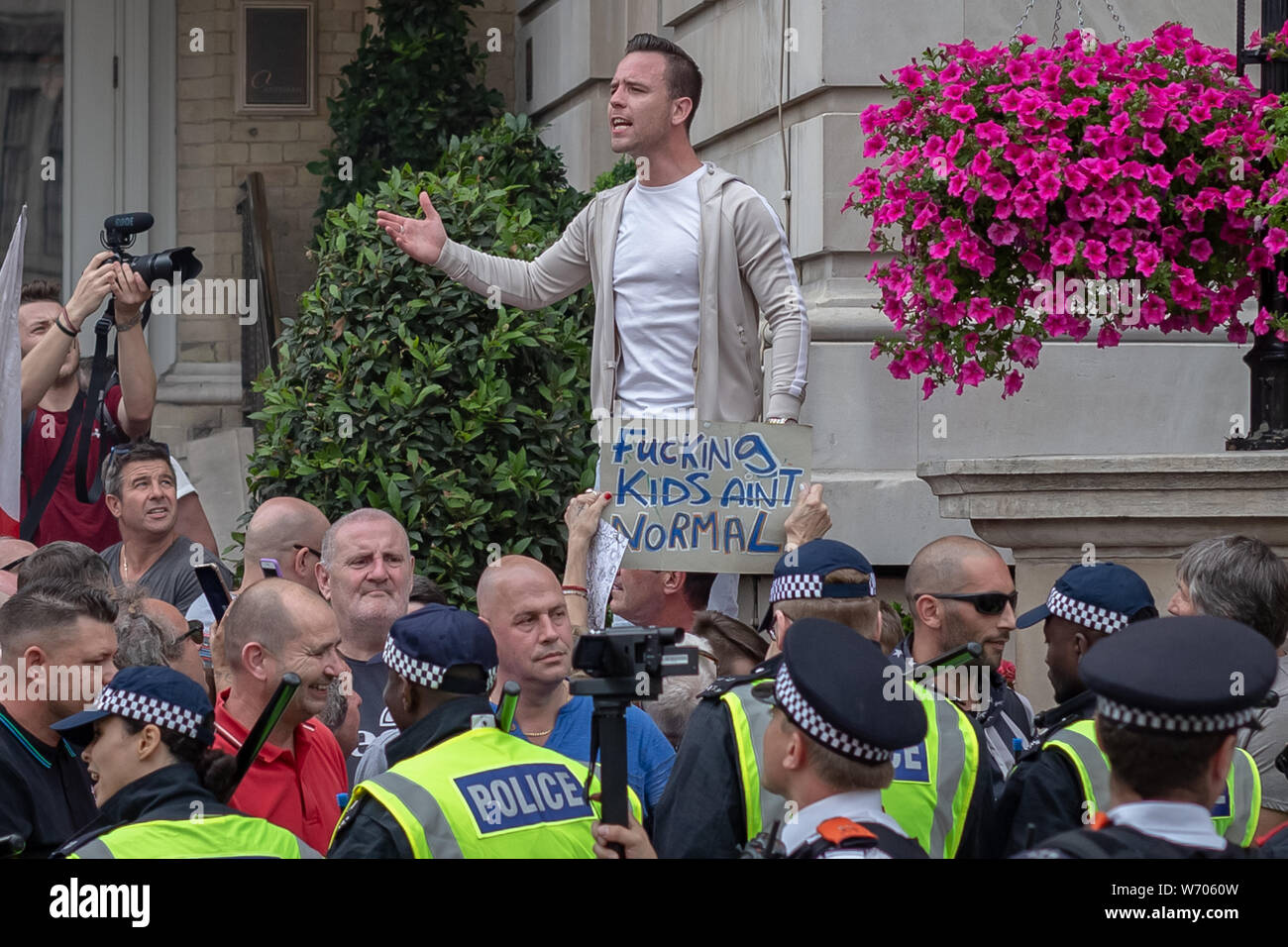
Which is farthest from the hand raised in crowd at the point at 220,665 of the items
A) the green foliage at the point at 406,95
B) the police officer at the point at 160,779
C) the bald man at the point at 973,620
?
the green foliage at the point at 406,95

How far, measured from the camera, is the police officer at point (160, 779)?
3.58 metres

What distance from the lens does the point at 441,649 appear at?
4.23 metres

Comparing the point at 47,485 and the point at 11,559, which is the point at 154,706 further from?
the point at 47,485

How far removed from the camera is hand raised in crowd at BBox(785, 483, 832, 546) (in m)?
5.94

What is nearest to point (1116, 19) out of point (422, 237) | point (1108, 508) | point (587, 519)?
point (1108, 508)

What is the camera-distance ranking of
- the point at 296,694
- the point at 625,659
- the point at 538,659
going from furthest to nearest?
the point at 538,659
the point at 296,694
the point at 625,659

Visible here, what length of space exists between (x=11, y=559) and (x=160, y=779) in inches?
124

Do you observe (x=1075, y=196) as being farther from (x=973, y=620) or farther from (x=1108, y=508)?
(x=973, y=620)

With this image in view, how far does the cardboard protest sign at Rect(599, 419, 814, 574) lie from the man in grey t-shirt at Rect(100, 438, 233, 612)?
5.96 feet

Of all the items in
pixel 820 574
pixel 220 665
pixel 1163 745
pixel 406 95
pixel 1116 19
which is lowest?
pixel 220 665

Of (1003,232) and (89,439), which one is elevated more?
(1003,232)

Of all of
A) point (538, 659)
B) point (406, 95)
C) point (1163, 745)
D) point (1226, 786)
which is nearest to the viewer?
Result: point (1163, 745)

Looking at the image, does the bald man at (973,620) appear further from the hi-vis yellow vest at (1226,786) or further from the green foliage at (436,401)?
the green foliage at (436,401)

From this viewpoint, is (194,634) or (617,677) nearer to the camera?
(617,677)
